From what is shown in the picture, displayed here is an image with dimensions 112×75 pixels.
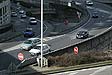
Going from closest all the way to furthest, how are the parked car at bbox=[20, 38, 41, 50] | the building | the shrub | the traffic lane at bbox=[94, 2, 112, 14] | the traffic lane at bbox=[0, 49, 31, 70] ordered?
the shrub → the traffic lane at bbox=[0, 49, 31, 70] → the parked car at bbox=[20, 38, 41, 50] → the building → the traffic lane at bbox=[94, 2, 112, 14]

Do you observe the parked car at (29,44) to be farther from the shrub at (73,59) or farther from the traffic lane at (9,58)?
the shrub at (73,59)

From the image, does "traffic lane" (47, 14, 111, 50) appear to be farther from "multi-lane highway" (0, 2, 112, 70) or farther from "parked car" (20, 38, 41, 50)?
"parked car" (20, 38, 41, 50)

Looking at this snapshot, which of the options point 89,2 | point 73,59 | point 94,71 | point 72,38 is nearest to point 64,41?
point 72,38

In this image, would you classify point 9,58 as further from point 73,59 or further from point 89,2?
point 89,2

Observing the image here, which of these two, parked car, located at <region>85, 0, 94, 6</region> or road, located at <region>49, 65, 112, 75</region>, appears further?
parked car, located at <region>85, 0, 94, 6</region>

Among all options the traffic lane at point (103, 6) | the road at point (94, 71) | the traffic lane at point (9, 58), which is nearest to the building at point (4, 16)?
the traffic lane at point (9, 58)

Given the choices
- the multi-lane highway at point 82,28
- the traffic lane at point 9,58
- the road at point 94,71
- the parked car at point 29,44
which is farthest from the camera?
the parked car at point 29,44

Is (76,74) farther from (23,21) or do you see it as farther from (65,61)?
(23,21)

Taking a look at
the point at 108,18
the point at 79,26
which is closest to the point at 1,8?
the point at 79,26

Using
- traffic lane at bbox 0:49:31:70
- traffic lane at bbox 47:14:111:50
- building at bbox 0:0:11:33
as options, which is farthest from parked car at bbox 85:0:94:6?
traffic lane at bbox 0:49:31:70

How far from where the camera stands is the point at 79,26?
81.3 m

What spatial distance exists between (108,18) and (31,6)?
3991 cm

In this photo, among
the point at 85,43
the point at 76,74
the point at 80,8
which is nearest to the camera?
the point at 76,74

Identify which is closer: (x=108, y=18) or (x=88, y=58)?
(x=88, y=58)
